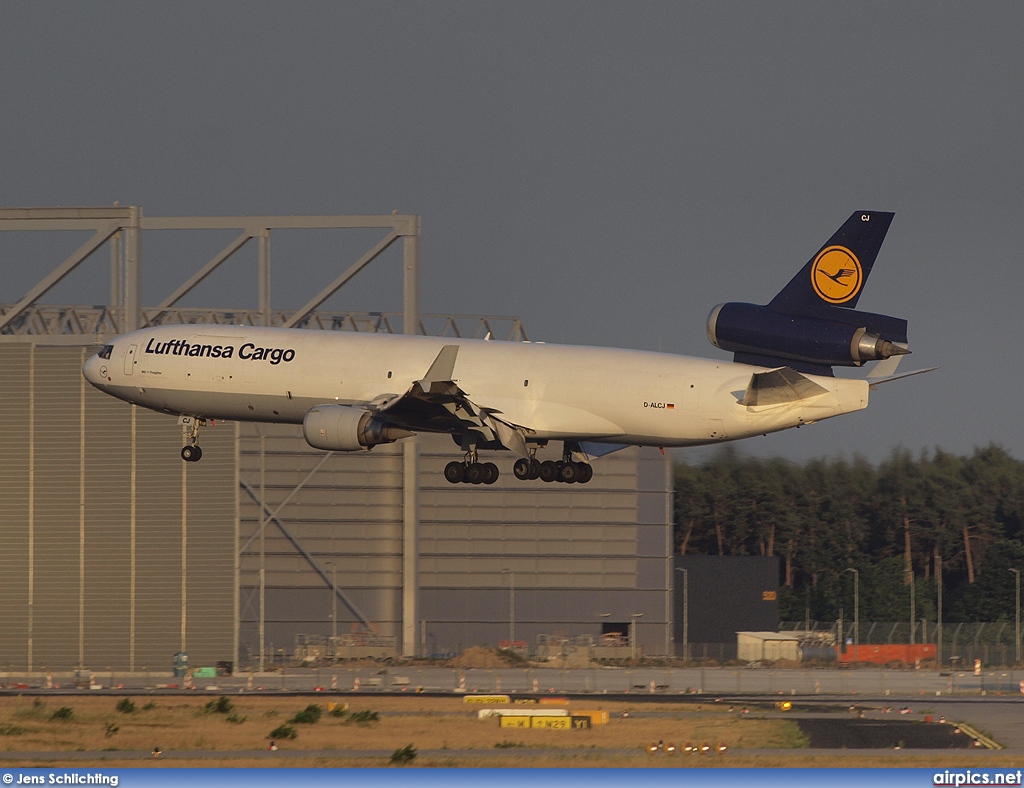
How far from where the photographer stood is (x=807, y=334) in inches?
2116

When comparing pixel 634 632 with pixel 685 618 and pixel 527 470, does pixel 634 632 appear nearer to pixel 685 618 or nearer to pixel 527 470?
pixel 685 618

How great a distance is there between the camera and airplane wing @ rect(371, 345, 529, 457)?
56.6m

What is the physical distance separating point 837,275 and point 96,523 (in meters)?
52.7

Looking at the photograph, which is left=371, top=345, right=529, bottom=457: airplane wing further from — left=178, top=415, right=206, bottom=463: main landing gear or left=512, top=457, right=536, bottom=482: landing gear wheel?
left=178, top=415, right=206, bottom=463: main landing gear

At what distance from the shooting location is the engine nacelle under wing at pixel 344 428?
189 ft

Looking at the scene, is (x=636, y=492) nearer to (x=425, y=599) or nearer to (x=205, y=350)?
(x=425, y=599)

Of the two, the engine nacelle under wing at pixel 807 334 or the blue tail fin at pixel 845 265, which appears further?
the blue tail fin at pixel 845 265

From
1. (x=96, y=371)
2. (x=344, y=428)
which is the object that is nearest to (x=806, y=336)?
(x=344, y=428)

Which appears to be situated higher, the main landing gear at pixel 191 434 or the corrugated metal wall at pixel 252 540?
the main landing gear at pixel 191 434

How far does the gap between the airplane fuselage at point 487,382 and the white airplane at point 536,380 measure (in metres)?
0.05

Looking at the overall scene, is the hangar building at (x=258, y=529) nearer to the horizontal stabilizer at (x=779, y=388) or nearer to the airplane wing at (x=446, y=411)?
the airplane wing at (x=446, y=411)

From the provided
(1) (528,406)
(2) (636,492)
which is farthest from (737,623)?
(1) (528,406)

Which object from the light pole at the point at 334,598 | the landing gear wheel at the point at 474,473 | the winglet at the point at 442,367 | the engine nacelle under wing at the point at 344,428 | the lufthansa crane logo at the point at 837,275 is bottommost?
the light pole at the point at 334,598

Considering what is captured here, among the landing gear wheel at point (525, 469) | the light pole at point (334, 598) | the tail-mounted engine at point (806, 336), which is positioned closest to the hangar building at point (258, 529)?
the light pole at point (334, 598)
